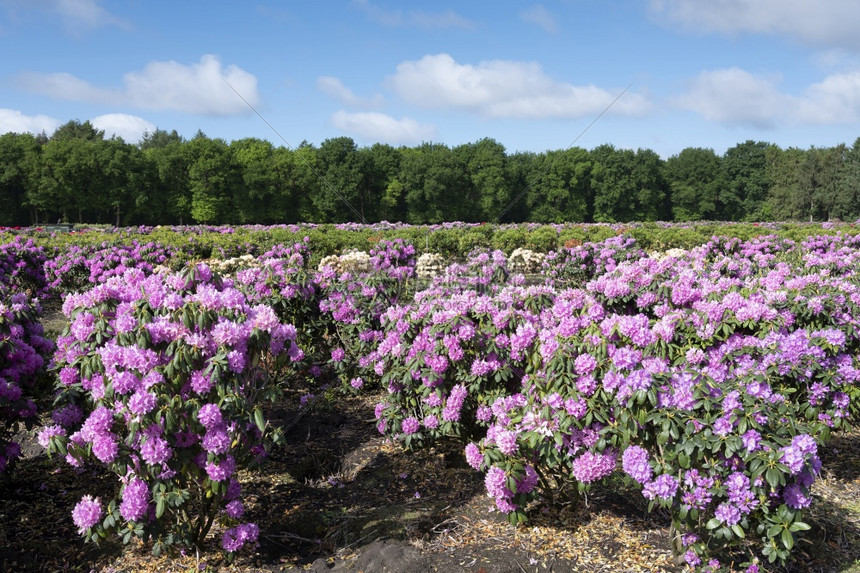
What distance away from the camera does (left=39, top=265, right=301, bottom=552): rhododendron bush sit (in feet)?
10.1

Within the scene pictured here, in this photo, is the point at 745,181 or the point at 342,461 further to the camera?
the point at 745,181

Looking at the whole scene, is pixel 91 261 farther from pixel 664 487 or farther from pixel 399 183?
pixel 399 183

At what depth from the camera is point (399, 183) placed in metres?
55.6

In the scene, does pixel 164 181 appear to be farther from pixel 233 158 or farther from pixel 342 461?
pixel 342 461

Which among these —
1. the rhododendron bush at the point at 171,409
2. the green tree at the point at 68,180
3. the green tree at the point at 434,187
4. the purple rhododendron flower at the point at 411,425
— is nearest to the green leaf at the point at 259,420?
the rhododendron bush at the point at 171,409

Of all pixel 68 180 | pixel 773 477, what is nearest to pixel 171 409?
pixel 773 477

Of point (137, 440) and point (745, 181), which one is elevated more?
point (745, 181)

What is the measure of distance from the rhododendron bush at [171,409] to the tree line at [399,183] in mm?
44138

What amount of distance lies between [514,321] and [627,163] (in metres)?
64.4

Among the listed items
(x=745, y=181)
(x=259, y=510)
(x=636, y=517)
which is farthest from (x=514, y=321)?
(x=745, y=181)

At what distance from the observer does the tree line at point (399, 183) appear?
48031 millimetres

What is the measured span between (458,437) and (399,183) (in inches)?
2056

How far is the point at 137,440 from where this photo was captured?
10.2 feet

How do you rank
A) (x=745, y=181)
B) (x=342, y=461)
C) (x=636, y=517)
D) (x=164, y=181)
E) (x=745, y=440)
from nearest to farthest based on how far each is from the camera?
(x=745, y=440), (x=636, y=517), (x=342, y=461), (x=164, y=181), (x=745, y=181)
